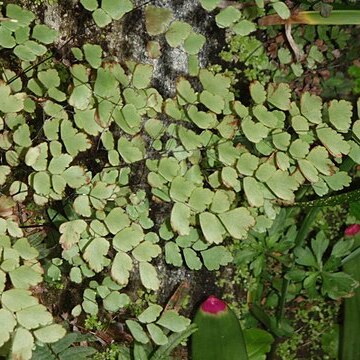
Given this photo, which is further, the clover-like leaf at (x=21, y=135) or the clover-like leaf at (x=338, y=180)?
the clover-like leaf at (x=338, y=180)

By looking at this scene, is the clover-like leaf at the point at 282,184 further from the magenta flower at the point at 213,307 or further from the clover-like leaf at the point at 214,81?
the magenta flower at the point at 213,307

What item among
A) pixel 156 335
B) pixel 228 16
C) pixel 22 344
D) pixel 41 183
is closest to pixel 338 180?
pixel 228 16

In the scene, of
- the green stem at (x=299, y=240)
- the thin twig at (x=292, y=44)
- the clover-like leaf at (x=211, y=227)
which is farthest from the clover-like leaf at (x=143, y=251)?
the thin twig at (x=292, y=44)

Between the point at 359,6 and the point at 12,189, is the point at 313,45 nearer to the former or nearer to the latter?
the point at 359,6

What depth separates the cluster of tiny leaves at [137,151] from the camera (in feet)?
3.98

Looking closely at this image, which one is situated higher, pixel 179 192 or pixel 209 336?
pixel 179 192

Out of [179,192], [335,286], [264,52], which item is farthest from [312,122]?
[335,286]

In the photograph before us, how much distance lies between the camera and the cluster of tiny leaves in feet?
3.98

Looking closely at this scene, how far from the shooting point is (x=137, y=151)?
1255mm

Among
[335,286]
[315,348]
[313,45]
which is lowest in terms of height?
[315,348]

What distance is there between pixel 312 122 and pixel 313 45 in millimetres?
492

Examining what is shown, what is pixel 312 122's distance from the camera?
1300 mm

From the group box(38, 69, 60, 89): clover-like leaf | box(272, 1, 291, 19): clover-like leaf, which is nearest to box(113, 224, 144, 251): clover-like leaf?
box(38, 69, 60, 89): clover-like leaf

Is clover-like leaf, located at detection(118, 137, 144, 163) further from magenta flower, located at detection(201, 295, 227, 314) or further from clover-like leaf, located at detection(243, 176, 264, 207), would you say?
magenta flower, located at detection(201, 295, 227, 314)
